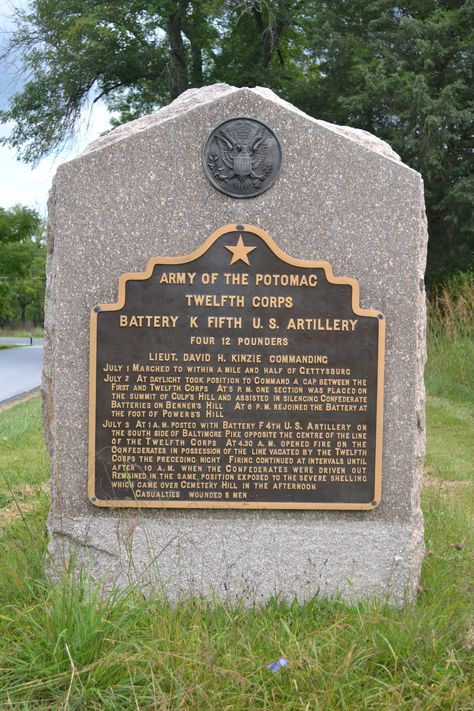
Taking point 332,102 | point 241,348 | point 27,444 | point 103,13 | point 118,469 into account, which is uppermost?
point 103,13

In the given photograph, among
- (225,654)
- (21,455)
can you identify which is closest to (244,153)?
(225,654)

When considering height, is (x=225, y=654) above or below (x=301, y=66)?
below

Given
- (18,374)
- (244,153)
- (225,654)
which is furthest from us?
(18,374)

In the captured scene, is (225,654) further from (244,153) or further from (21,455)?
(21,455)

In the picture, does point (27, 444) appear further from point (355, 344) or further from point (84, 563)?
point (355, 344)

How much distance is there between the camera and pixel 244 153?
363cm

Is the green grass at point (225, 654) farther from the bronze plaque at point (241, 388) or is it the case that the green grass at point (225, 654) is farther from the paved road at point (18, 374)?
the paved road at point (18, 374)

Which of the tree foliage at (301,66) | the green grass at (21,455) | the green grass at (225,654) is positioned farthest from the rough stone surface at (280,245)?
the tree foliage at (301,66)

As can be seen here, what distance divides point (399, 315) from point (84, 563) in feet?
6.29

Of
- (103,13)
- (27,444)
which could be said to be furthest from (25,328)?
(27,444)

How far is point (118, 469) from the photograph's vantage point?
12.0 feet

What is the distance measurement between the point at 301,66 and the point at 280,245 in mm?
21896

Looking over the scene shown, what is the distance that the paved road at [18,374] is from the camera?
13.9m

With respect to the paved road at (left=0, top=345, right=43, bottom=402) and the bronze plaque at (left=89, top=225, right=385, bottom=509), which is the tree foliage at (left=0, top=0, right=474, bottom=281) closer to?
the paved road at (left=0, top=345, right=43, bottom=402)
